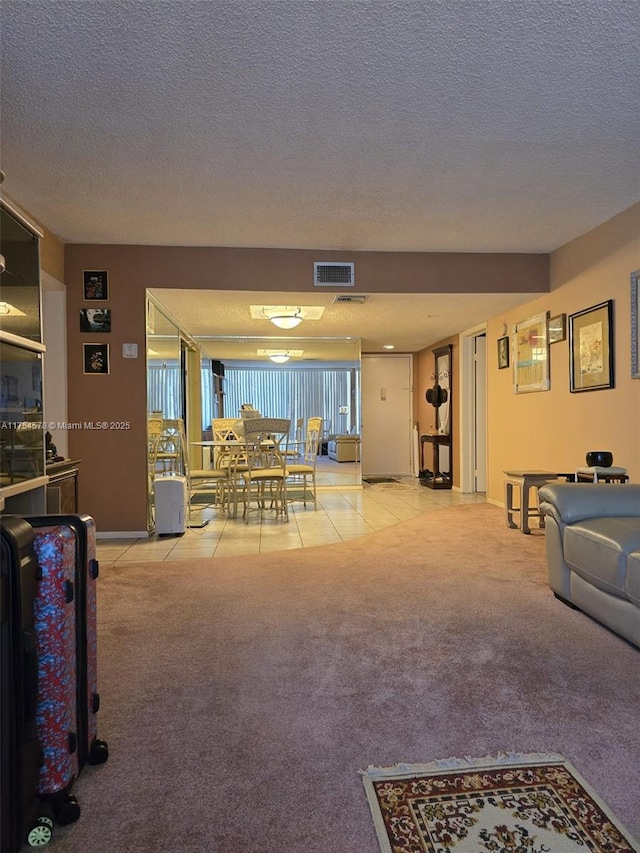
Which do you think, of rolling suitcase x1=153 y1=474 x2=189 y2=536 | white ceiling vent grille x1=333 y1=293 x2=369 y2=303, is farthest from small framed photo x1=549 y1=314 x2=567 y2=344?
rolling suitcase x1=153 y1=474 x2=189 y2=536

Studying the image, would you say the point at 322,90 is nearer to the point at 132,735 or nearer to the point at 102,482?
the point at 132,735

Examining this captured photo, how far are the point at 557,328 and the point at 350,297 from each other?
191cm

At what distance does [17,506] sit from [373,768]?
6.09ft

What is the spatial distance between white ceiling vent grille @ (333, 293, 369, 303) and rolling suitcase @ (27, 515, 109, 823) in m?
3.94

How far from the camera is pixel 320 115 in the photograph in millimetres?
2605

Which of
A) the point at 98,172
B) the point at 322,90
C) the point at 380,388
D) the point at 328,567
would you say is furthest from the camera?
the point at 380,388

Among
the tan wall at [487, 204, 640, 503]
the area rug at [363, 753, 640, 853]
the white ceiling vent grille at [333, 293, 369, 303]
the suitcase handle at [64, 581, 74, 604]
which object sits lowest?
the area rug at [363, 753, 640, 853]

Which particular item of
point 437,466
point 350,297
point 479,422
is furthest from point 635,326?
point 437,466

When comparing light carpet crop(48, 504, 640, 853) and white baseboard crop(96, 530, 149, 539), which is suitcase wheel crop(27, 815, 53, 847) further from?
white baseboard crop(96, 530, 149, 539)

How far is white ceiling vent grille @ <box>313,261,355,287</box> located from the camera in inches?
191

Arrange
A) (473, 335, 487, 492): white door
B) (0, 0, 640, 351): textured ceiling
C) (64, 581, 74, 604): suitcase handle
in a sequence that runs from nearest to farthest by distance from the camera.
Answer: (64, 581, 74, 604): suitcase handle, (0, 0, 640, 351): textured ceiling, (473, 335, 487, 492): white door

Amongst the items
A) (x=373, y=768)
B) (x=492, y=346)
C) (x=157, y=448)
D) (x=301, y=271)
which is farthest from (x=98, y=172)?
(x=492, y=346)

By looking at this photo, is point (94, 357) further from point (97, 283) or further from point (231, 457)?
point (231, 457)

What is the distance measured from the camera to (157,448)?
16.7ft
